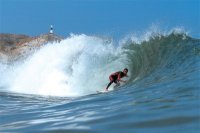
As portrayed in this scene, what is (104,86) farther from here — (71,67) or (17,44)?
(17,44)

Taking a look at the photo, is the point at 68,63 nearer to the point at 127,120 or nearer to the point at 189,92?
the point at 189,92

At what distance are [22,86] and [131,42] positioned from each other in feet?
16.5

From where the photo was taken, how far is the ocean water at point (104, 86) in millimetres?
4617

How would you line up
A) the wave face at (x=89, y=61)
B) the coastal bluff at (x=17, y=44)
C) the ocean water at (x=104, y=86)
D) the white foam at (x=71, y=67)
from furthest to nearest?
the coastal bluff at (x=17, y=44), the white foam at (x=71, y=67), the wave face at (x=89, y=61), the ocean water at (x=104, y=86)

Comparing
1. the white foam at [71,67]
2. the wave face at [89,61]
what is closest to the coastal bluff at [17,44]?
the white foam at [71,67]

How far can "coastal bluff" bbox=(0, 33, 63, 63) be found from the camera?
41.4 metres

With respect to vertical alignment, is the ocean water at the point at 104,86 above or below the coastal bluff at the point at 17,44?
below

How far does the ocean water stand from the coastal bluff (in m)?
16.8

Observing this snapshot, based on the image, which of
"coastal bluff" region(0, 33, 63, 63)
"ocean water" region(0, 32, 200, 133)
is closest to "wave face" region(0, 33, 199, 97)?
"ocean water" region(0, 32, 200, 133)

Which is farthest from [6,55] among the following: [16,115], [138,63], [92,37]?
[16,115]

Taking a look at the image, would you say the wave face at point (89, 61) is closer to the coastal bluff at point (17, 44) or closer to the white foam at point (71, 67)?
the white foam at point (71, 67)

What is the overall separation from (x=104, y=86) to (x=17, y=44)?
3911 cm

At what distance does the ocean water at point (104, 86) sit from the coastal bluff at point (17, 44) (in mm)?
16830

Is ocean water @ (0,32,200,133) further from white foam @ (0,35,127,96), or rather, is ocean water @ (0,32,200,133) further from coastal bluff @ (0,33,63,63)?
coastal bluff @ (0,33,63,63)
